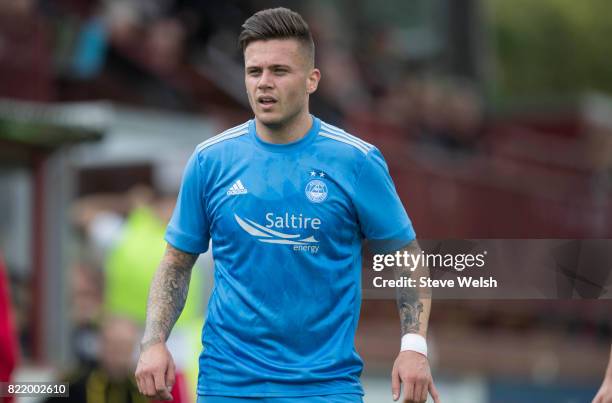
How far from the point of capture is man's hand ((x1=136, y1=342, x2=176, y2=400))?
5.07 meters

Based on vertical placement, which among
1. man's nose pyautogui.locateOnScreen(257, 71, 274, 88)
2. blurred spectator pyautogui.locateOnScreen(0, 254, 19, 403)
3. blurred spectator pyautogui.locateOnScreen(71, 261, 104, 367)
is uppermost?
blurred spectator pyautogui.locateOnScreen(71, 261, 104, 367)

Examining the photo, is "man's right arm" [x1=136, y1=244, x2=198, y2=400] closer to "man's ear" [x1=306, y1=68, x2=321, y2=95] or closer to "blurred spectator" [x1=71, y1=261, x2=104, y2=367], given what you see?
"man's ear" [x1=306, y1=68, x2=321, y2=95]

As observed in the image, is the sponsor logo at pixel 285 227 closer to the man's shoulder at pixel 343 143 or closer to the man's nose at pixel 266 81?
the man's shoulder at pixel 343 143

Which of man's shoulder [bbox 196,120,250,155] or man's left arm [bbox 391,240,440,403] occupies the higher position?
man's shoulder [bbox 196,120,250,155]

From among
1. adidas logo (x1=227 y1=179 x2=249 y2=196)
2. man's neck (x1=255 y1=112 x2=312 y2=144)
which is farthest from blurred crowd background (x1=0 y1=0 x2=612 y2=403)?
man's neck (x1=255 y1=112 x2=312 y2=144)

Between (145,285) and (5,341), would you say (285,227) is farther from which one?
(145,285)

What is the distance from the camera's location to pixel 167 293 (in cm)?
539

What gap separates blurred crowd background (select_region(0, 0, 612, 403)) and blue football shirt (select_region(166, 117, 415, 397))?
1.22 metres

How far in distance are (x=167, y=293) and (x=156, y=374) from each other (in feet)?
1.34

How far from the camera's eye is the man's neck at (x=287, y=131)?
209 inches

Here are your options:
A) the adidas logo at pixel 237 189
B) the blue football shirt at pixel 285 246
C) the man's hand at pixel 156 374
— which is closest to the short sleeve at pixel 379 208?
the blue football shirt at pixel 285 246

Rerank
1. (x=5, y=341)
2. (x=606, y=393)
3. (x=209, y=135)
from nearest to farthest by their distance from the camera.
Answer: (x=606, y=393)
(x=5, y=341)
(x=209, y=135)

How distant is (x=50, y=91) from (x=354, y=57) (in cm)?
1051

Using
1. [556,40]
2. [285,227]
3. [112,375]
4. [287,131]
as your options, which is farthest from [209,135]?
[556,40]
